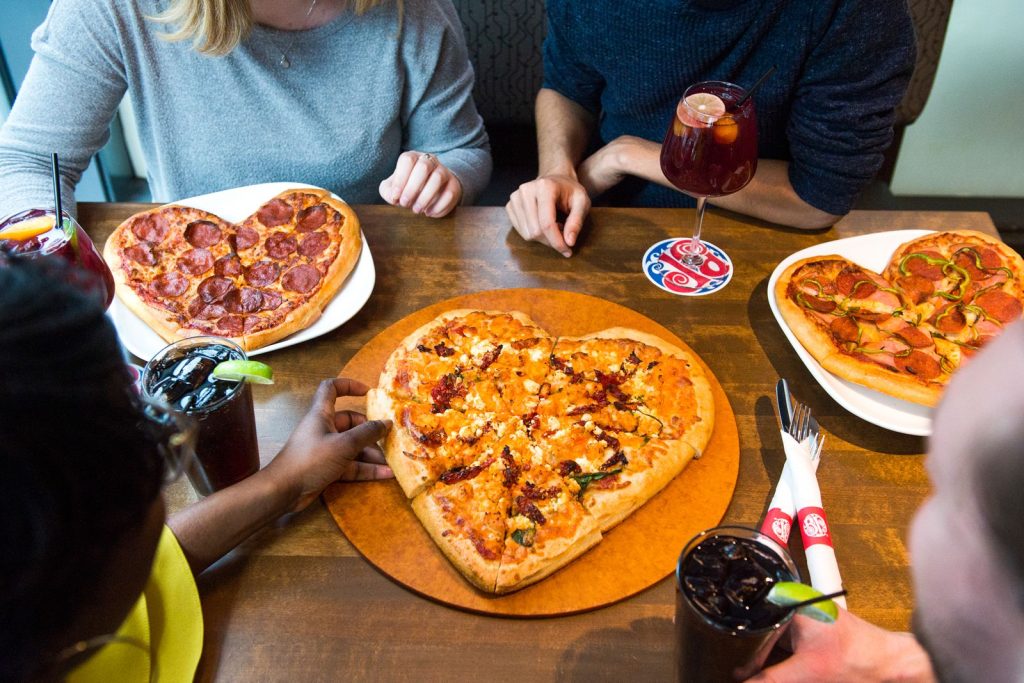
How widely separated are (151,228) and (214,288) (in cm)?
28

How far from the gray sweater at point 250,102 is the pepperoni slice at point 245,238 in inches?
13.8

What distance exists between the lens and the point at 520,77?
359 centimetres

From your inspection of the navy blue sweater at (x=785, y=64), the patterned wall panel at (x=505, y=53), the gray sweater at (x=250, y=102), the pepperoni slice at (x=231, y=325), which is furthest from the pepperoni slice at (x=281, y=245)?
the patterned wall panel at (x=505, y=53)

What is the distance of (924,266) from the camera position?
1812 mm

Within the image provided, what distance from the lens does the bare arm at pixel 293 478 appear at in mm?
1237

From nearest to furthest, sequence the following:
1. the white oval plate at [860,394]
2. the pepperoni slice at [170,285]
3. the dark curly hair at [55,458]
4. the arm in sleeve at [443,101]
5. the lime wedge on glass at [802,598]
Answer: the dark curly hair at [55,458] < the lime wedge on glass at [802,598] < the white oval plate at [860,394] < the pepperoni slice at [170,285] < the arm in sleeve at [443,101]

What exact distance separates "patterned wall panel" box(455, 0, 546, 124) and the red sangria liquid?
1.94 metres

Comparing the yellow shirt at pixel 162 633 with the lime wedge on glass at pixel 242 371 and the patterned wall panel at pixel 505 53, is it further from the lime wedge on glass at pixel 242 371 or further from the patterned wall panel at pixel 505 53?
the patterned wall panel at pixel 505 53

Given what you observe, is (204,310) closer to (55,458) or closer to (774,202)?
(55,458)

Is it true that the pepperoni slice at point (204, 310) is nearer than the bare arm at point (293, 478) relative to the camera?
No

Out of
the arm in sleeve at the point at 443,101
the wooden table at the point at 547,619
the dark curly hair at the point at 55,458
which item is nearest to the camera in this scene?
the dark curly hair at the point at 55,458

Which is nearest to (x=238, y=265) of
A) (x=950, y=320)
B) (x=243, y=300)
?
(x=243, y=300)

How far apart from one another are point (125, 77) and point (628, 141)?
1.48 m

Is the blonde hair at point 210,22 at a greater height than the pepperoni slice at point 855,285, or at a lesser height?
greater
